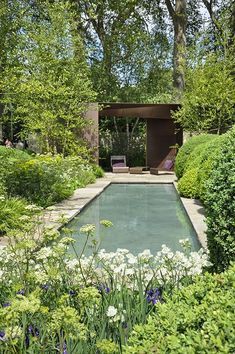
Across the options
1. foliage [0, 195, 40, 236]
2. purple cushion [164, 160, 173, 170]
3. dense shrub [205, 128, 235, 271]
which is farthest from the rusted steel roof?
dense shrub [205, 128, 235, 271]

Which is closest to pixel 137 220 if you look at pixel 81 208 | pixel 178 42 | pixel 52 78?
pixel 81 208

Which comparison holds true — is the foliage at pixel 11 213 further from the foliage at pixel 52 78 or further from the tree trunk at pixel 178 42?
the tree trunk at pixel 178 42

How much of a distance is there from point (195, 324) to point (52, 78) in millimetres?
16401

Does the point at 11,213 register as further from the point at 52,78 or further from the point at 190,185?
the point at 52,78

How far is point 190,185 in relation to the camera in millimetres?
11297

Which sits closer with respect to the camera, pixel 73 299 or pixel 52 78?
pixel 73 299

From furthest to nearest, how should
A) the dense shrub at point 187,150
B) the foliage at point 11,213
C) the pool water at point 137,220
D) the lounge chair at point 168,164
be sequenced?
the lounge chair at point 168,164, the dense shrub at point 187,150, the pool water at point 137,220, the foliage at point 11,213

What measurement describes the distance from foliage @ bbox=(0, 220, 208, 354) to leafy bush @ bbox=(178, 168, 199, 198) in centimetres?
740

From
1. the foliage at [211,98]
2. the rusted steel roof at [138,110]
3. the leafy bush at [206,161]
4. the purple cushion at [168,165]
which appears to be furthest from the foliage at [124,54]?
the leafy bush at [206,161]

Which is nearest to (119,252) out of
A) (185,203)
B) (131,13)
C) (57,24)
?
(185,203)

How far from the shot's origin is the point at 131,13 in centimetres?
2598

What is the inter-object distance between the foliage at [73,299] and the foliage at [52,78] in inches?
534

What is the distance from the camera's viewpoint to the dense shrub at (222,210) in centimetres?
328

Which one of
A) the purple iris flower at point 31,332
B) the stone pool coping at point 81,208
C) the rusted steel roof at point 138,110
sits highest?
the rusted steel roof at point 138,110
